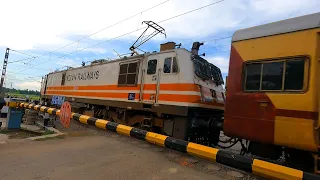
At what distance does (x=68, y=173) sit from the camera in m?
5.11

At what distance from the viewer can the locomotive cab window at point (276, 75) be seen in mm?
4816

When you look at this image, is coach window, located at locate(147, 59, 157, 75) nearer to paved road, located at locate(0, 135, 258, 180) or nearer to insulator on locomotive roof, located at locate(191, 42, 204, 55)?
insulator on locomotive roof, located at locate(191, 42, 204, 55)

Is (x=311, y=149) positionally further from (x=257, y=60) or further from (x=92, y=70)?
(x=92, y=70)

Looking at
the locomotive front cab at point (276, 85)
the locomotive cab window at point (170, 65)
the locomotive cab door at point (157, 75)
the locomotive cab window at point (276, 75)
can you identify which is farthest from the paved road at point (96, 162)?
the locomotive cab window at point (170, 65)

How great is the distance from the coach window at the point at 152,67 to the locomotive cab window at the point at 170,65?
53 centimetres

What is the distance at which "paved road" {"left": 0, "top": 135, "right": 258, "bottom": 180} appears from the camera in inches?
202

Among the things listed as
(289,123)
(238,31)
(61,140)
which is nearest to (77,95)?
(61,140)

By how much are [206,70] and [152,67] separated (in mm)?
2037

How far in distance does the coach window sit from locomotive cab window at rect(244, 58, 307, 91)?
15.3ft

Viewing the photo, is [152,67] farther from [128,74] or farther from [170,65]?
[128,74]

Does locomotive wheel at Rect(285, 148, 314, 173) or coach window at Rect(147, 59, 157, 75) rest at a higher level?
coach window at Rect(147, 59, 157, 75)

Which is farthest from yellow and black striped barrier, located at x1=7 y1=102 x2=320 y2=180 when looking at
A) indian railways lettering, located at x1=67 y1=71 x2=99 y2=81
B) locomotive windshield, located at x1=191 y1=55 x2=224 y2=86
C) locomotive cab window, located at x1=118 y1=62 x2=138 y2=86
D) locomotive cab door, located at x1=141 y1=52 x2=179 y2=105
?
indian railways lettering, located at x1=67 y1=71 x2=99 y2=81

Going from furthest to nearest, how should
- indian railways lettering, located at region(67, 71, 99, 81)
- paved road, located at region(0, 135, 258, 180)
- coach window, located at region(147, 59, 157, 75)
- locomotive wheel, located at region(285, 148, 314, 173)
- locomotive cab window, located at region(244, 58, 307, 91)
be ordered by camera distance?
1. indian railways lettering, located at region(67, 71, 99, 81)
2. coach window, located at region(147, 59, 157, 75)
3. paved road, located at region(0, 135, 258, 180)
4. locomotive wheel, located at region(285, 148, 314, 173)
5. locomotive cab window, located at region(244, 58, 307, 91)

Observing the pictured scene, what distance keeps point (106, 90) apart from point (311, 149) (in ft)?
30.5
